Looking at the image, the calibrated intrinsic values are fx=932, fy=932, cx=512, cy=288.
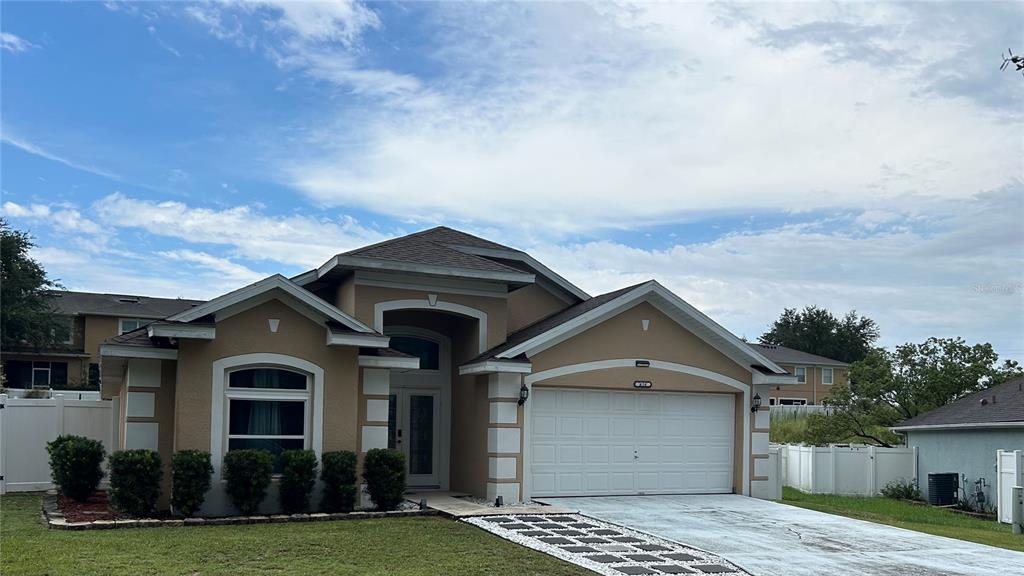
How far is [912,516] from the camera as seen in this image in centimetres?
2114

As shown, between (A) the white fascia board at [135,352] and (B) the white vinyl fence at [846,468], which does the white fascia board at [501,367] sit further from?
(B) the white vinyl fence at [846,468]

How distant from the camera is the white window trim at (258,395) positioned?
47.4 feet

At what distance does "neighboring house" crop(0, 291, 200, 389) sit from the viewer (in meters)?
44.5

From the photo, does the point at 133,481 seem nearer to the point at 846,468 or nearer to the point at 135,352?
the point at 135,352

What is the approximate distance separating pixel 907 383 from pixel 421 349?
2172 cm

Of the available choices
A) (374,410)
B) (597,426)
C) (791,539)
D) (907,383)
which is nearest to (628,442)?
(597,426)

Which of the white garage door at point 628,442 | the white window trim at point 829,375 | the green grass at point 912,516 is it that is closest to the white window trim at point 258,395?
the white garage door at point 628,442

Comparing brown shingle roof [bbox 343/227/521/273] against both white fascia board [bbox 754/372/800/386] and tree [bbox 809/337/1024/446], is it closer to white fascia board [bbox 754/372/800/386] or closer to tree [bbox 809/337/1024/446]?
white fascia board [bbox 754/372/800/386]

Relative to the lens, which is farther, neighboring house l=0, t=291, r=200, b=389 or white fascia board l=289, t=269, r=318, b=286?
neighboring house l=0, t=291, r=200, b=389

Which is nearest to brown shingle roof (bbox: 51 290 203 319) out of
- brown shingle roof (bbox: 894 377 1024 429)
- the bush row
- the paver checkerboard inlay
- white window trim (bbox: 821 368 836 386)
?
the bush row

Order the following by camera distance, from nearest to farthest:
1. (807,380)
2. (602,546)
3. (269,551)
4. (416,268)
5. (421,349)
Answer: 1. (269,551)
2. (602,546)
3. (416,268)
4. (421,349)
5. (807,380)

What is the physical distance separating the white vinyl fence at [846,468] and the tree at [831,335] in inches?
1788

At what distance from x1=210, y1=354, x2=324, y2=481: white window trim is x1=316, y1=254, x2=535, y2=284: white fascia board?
7.72 feet

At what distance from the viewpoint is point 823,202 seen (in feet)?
77.6
